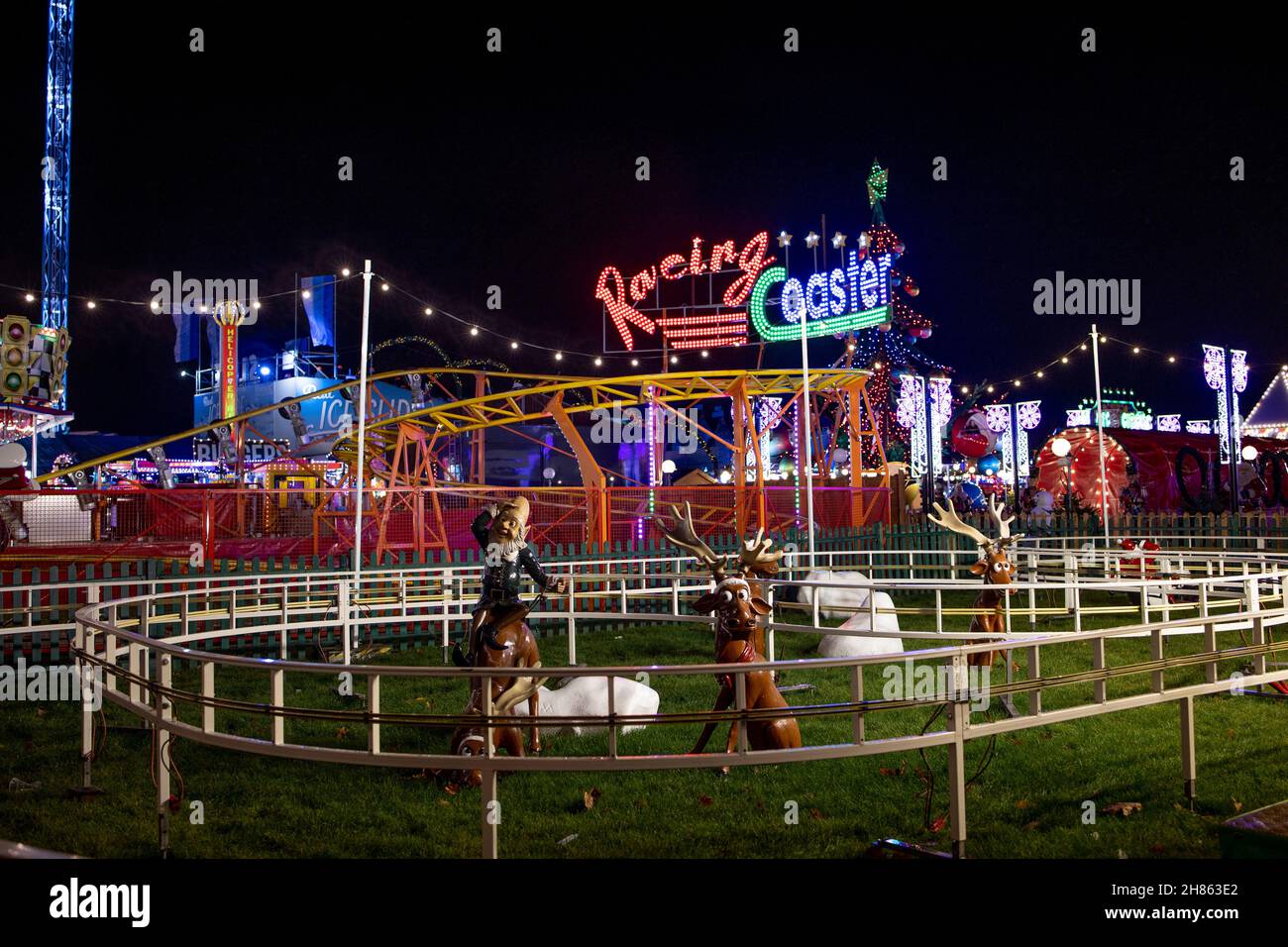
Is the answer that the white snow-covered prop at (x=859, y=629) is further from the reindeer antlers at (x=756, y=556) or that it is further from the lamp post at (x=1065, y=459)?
the lamp post at (x=1065, y=459)

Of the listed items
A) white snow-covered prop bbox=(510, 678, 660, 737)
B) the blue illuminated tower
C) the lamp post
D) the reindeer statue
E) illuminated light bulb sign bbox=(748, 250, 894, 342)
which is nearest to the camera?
the reindeer statue

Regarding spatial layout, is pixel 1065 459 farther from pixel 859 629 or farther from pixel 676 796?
pixel 676 796

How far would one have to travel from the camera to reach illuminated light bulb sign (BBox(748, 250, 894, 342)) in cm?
2953

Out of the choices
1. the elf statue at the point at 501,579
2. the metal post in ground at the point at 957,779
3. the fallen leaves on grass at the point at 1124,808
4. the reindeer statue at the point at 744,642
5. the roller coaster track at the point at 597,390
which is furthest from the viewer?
the roller coaster track at the point at 597,390

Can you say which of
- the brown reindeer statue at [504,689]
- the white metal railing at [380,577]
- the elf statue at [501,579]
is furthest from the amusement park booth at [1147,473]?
the brown reindeer statue at [504,689]

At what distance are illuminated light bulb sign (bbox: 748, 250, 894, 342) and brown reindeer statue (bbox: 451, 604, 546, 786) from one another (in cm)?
2347

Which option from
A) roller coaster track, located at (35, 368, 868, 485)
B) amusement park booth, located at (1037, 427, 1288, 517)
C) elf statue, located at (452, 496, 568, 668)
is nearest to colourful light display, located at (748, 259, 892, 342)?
roller coaster track, located at (35, 368, 868, 485)

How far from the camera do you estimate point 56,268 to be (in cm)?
4181

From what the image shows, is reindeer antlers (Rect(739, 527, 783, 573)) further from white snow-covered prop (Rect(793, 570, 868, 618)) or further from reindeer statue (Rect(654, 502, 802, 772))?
white snow-covered prop (Rect(793, 570, 868, 618))

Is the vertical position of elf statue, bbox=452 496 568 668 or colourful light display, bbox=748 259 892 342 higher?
colourful light display, bbox=748 259 892 342

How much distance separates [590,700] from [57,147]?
4473cm

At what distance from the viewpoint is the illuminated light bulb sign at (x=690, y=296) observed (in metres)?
31.0

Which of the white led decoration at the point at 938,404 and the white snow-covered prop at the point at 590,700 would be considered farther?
the white led decoration at the point at 938,404

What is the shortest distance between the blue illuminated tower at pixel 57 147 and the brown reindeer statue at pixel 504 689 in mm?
40943
